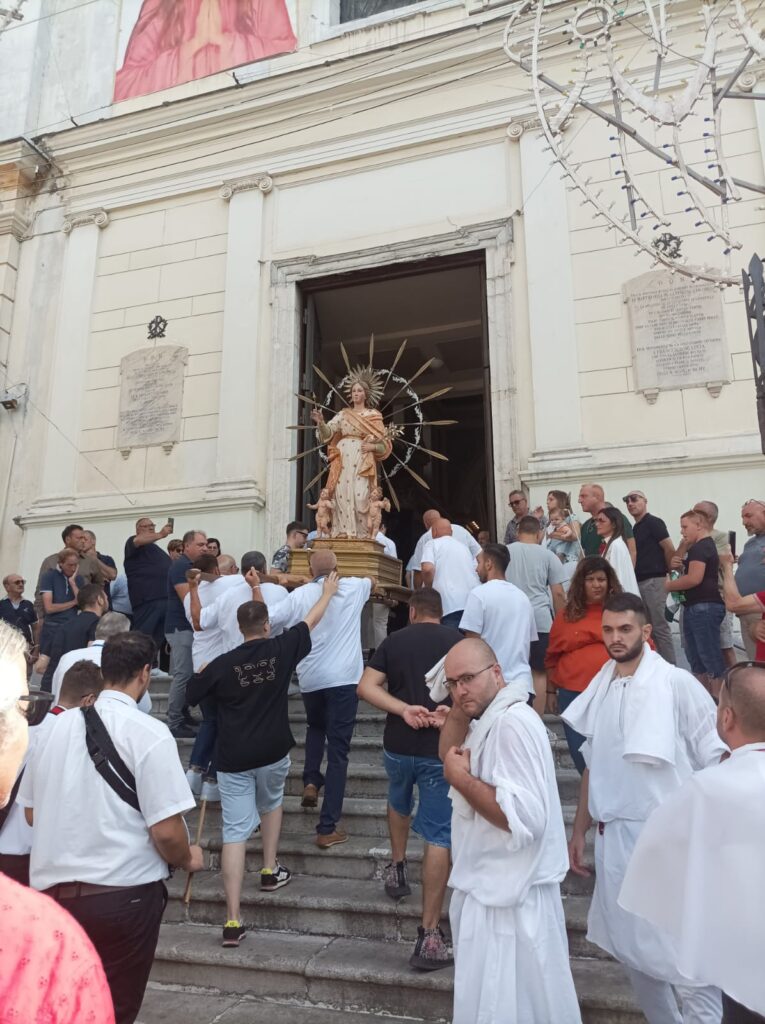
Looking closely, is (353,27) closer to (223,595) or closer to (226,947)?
(223,595)

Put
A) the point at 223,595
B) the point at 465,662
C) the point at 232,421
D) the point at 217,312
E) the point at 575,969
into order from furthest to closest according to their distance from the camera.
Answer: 1. the point at 217,312
2. the point at 232,421
3. the point at 223,595
4. the point at 575,969
5. the point at 465,662

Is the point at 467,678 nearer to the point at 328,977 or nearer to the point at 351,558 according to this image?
the point at 328,977

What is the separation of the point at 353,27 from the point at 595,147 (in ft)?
14.8

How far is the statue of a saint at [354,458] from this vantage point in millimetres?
9000

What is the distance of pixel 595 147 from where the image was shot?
999cm

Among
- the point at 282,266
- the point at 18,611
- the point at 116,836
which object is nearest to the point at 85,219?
the point at 282,266

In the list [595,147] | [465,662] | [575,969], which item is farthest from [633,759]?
[595,147]

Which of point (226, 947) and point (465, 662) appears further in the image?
point (226, 947)

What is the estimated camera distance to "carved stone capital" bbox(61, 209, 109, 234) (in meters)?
12.3

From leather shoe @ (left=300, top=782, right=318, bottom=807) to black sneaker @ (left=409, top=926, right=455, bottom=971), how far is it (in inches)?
60.8

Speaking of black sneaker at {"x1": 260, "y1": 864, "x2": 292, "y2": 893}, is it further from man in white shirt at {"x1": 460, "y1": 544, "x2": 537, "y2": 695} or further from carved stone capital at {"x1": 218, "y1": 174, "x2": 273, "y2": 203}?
carved stone capital at {"x1": 218, "y1": 174, "x2": 273, "y2": 203}

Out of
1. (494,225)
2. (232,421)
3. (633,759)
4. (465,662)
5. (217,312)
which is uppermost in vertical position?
(494,225)

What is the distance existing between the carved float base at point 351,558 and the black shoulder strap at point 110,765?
17.6 ft

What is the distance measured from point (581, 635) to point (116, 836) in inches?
106
